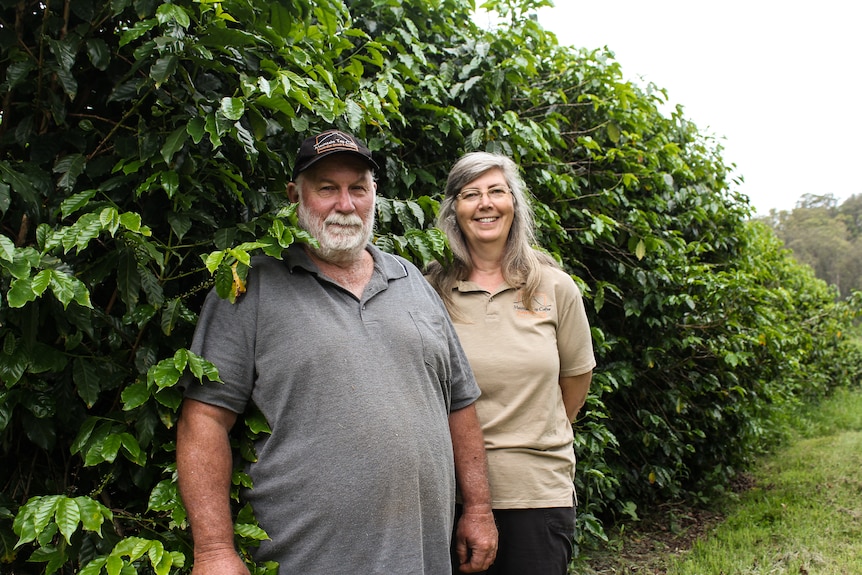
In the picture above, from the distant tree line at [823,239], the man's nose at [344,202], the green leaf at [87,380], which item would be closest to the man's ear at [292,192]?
the man's nose at [344,202]

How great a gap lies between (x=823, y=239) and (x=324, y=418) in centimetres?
4187

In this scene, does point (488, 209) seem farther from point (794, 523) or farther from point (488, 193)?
point (794, 523)

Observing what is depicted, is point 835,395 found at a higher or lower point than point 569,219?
lower

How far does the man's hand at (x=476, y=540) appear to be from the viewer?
2.08 metres

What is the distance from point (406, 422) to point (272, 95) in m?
0.94

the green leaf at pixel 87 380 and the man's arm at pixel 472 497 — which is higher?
the green leaf at pixel 87 380

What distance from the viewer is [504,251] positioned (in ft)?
8.00

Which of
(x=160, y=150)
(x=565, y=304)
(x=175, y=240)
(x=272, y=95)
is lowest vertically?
(x=565, y=304)

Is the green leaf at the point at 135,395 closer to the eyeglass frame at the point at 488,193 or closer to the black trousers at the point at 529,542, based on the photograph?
the black trousers at the point at 529,542

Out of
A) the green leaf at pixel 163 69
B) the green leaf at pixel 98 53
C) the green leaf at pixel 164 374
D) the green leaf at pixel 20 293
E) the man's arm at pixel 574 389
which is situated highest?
the green leaf at pixel 98 53

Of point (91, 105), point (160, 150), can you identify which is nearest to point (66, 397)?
point (160, 150)

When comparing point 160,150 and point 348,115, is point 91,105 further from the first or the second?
point 348,115

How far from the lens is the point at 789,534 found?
4609 mm

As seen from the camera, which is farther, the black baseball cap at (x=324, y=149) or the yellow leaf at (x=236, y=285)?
the black baseball cap at (x=324, y=149)
